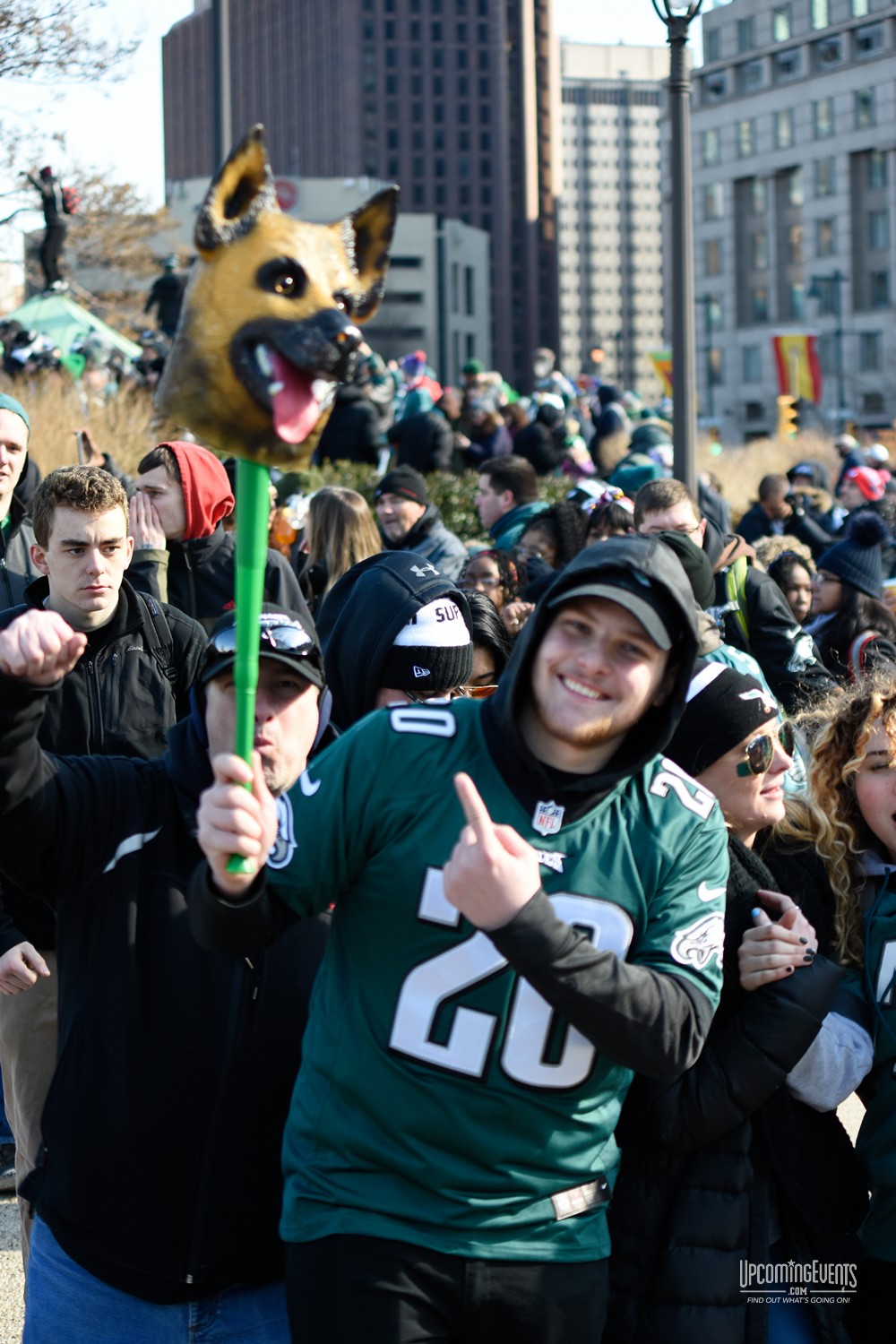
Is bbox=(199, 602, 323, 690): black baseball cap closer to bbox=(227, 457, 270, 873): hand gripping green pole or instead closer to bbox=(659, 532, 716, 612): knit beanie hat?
bbox=(227, 457, 270, 873): hand gripping green pole

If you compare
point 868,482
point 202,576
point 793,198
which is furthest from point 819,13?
point 202,576

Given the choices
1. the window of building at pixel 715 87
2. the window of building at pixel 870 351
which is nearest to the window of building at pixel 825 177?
the window of building at pixel 715 87

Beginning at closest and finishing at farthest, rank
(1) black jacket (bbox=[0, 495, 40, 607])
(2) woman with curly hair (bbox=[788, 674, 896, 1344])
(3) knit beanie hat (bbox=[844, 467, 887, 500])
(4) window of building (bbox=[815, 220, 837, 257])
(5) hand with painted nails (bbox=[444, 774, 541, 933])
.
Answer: (5) hand with painted nails (bbox=[444, 774, 541, 933]), (2) woman with curly hair (bbox=[788, 674, 896, 1344]), (1) black jacket (bbox=[0, 495, 40, 607]), (3) knit beanie hat (bbox=[844, 467, 887, 500]), (4) window of building (bbox=[815, 220, 837, 257])

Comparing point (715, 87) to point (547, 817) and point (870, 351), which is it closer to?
point (870, 351)

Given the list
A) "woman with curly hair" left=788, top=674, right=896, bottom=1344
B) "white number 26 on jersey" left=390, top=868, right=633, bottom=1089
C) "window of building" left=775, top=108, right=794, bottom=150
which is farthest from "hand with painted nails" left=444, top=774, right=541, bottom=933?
"window of building" left=775, top=108, right=794, bottom=150

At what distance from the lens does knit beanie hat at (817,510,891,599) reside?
23.9 ft

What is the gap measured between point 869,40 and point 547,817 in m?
91.3

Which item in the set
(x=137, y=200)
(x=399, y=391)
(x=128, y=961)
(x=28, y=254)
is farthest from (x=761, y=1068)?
(x=399, y=391)

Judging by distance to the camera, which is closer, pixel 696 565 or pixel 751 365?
pixel 696 565

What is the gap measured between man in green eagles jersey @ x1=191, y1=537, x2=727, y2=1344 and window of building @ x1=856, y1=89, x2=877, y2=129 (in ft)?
296

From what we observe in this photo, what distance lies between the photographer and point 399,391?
79.4ft

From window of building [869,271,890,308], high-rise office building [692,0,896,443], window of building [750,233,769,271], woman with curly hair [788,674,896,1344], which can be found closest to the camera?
woman with curly hair [788,674,896,1344]

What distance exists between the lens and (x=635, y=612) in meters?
2.37

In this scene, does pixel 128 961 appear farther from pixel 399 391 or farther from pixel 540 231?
pixel 540 231
